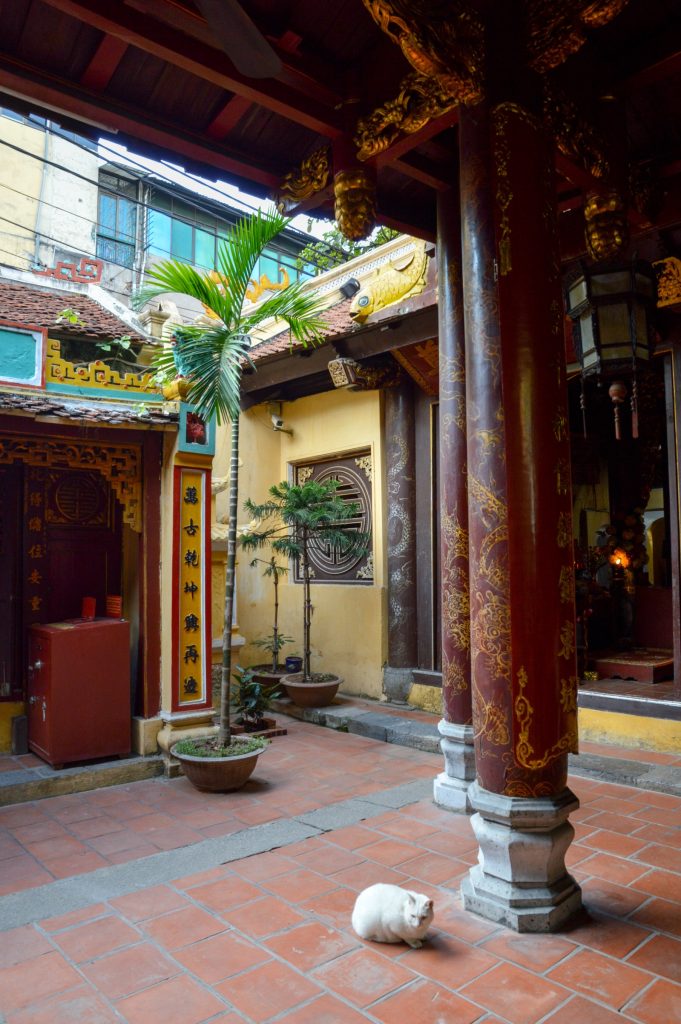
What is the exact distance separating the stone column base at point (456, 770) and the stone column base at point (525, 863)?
139 centimetres

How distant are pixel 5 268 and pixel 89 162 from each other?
30.4 ft

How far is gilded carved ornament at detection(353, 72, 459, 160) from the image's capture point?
10.9 ft

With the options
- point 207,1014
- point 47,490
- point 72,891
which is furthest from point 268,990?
point 47,490

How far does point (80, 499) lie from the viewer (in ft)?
19.8

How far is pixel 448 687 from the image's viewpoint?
4.48 metres

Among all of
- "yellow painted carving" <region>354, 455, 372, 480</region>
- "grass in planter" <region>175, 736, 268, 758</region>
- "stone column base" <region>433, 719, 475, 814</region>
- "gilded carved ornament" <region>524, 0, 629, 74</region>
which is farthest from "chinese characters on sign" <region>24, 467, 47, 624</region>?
"gilded carved ornament" <region>524, 0, 629, 74</region>

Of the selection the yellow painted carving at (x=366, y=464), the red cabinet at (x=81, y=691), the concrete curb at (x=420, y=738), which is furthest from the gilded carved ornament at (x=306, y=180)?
the yellow painted carving at (x=366, y=464)

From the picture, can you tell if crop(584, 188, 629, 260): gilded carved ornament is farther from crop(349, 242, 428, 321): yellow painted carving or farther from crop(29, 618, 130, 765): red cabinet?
crop(29, 618, 130, 765): red cabinet

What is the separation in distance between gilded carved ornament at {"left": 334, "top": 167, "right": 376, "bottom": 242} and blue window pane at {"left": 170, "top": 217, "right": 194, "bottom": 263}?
1300 centimetres

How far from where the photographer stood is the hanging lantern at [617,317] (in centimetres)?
384

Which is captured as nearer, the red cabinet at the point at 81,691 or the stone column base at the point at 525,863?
the stone column base at the point at 525,863

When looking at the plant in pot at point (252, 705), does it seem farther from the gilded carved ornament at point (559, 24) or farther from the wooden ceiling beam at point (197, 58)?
the gilded carved ornament at point (559, 24)

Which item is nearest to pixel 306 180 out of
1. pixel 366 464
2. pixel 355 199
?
pixel 355 199

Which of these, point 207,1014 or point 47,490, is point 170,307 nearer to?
point 47,490
